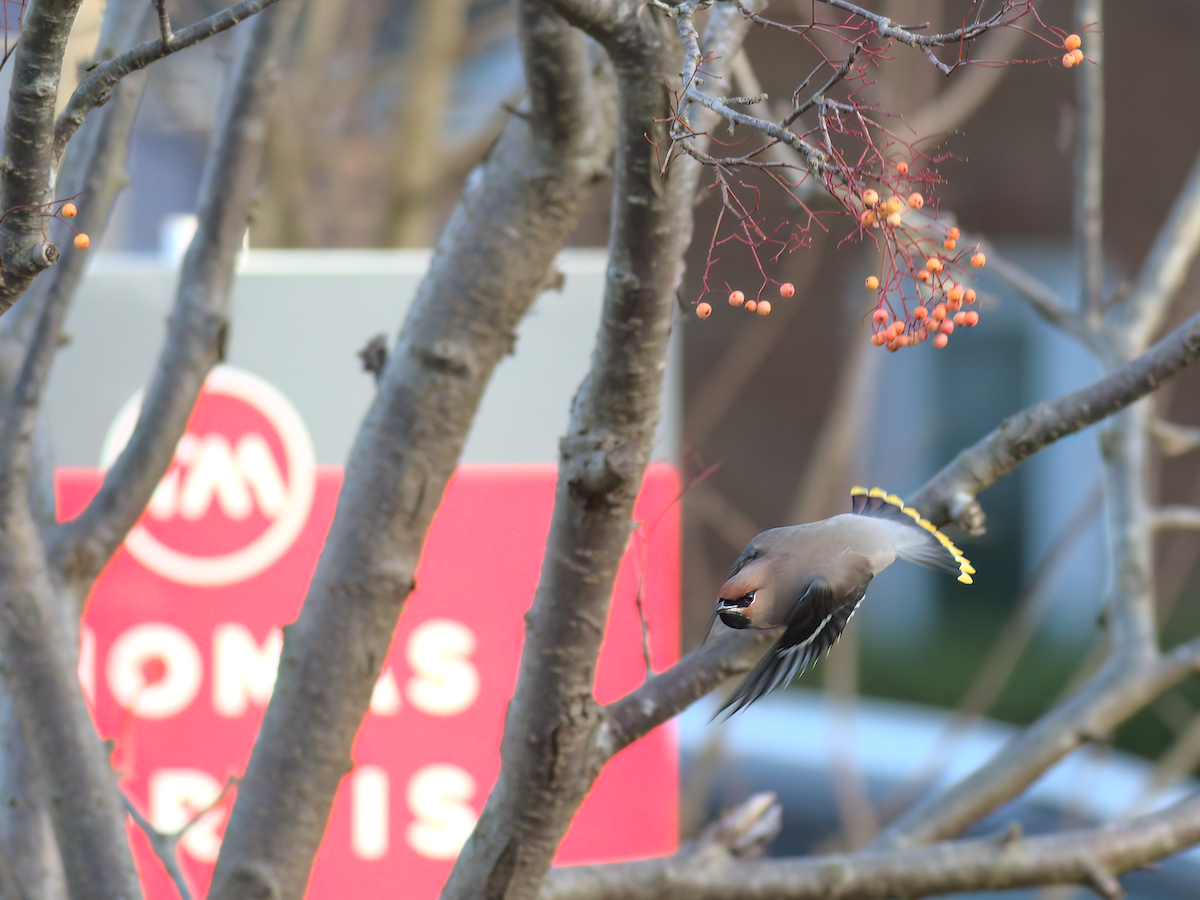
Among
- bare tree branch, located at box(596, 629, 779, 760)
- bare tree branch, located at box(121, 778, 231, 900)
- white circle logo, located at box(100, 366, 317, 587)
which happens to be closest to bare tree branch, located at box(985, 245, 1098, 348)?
bare tree branch, located at box(596, 629, 779, 760)

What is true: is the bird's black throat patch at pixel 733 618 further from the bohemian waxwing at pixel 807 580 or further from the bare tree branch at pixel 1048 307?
the bare tree branch at pixel 1048 307

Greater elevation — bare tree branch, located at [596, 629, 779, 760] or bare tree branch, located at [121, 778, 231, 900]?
bare tree branch, located at [596, 629, 779, 760]

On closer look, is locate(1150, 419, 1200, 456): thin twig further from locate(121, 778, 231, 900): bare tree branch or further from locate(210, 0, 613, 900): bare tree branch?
Answer: locate(121, 778, 231, 900): bare tree branch

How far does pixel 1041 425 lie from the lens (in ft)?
2.99

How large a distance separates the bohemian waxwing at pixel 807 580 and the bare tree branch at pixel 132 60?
33 cm

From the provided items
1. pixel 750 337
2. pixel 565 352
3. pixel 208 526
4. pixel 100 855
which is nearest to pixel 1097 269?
pixel 565 352

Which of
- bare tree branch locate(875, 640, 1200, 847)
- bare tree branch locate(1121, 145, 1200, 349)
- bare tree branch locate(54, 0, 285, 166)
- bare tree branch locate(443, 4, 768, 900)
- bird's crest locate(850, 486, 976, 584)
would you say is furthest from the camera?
bare tree branch locate(1121, 145, 1200, 349)

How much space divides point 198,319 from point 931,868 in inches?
40.8

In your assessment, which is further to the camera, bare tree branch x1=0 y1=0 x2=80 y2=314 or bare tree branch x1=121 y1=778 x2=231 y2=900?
bare tree branch x1=121 y1=778 x2=231 y2=900

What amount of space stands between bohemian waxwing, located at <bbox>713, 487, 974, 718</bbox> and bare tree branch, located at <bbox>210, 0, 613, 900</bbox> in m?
0.68

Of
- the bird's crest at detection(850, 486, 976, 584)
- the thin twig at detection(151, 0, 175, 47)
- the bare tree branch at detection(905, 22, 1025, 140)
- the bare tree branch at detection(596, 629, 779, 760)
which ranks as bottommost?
the bare tree branch at detection(596, 629, 779, 760)

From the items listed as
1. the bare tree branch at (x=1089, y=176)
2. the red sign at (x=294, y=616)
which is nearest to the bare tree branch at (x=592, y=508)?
the bare tree branch at (x=1089, y=176)

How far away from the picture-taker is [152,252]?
4934mm

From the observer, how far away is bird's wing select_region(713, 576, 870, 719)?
1.86ft
